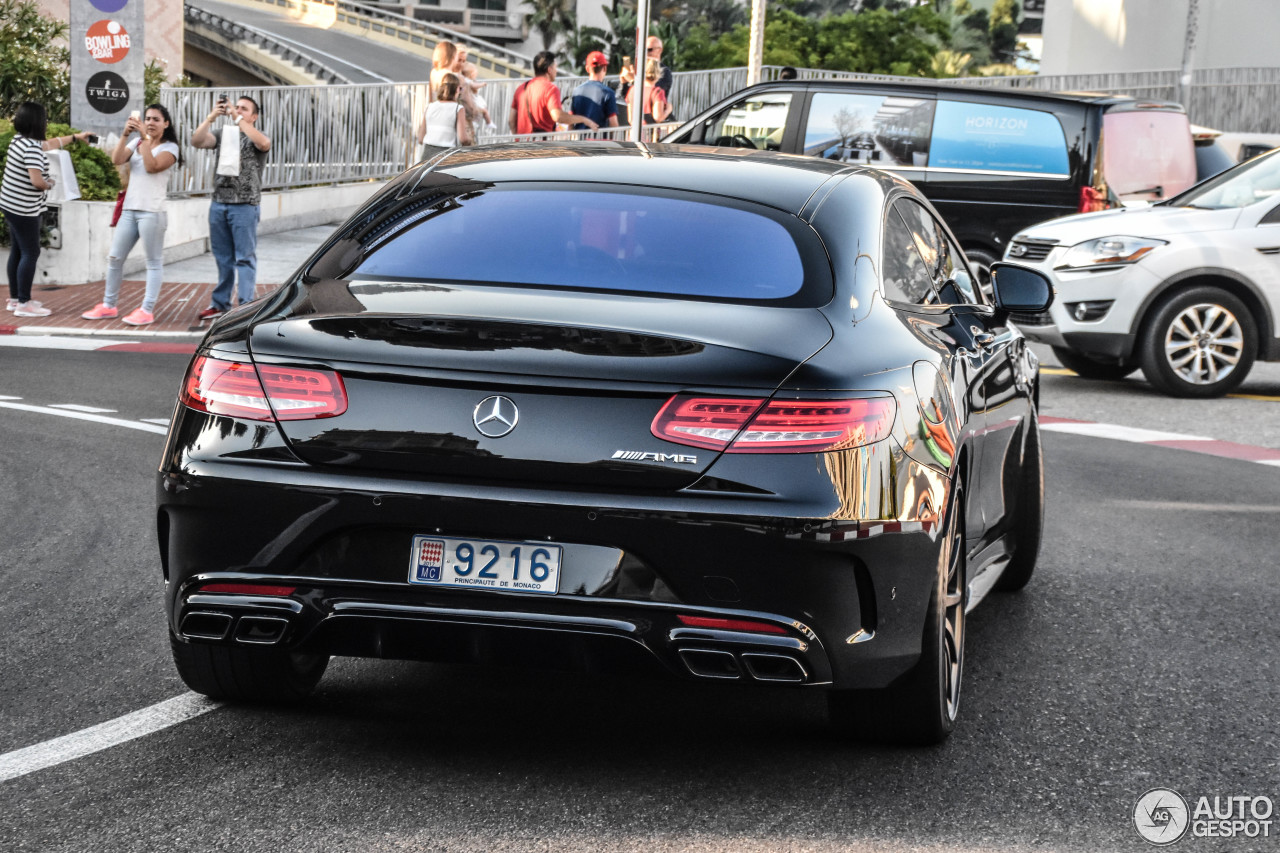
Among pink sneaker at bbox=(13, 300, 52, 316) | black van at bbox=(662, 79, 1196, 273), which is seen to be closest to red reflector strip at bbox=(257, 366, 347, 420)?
pink sneaker at bbox=(13, 300, 52, 316)

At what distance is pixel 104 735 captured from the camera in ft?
14.1

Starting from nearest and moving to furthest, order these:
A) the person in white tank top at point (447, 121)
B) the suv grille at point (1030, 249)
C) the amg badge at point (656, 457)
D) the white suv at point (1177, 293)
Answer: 1. the amg badge at point (656, 457)
2. the white suv at point (1177, 293)
3. the suv grille at point (1030, 249)
4. the person in white tank top at point (447, 121)

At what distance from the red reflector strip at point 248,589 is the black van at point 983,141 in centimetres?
1167

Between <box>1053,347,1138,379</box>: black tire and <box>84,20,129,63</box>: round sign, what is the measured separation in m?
10.3

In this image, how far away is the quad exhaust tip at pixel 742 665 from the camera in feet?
12.4

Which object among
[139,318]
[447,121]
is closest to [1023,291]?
[139,318]

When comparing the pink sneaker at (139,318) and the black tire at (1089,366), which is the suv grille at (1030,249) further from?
the pink sneaker at (139,318)

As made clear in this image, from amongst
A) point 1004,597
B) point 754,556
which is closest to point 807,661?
point 754,556

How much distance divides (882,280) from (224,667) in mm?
1956

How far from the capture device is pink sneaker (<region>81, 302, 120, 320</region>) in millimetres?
14383

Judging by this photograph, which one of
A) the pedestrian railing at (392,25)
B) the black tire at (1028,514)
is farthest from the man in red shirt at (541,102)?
the pedestrian railing at (392,25)

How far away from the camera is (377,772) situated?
4074 millimetres

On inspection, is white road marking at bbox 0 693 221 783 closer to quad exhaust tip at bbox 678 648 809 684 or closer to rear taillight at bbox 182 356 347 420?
rear taillight at bbox 182 356 347 420

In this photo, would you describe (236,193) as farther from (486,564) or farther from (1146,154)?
(486,564)
